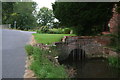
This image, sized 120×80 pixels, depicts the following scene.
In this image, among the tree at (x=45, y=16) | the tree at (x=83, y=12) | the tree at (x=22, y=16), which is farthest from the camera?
the tree at (x=45, y=16)

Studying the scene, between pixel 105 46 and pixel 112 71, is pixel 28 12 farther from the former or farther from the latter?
pixel 112 71

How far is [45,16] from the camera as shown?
3634cm

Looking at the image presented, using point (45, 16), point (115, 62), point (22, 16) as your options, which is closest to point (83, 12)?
point (115, 62)

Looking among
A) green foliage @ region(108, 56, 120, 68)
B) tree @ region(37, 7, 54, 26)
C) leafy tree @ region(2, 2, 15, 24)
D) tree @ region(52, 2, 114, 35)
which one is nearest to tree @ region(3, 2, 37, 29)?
leafy tree @ region(2, 2, 15, 24)

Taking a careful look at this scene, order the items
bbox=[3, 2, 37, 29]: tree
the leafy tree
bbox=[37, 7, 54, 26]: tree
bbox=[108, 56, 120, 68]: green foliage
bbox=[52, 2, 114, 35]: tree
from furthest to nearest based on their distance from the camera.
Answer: bbox=[37, 7, 54, 26]: tree < the leafy tree < bbox=[3, 2, 37, 29]: tree < bbox=[108, 56, 120, 68]: green foliage < bbox=[52, 2, 114, 35]: tree

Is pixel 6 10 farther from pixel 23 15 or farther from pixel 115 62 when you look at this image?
pixel 115 62

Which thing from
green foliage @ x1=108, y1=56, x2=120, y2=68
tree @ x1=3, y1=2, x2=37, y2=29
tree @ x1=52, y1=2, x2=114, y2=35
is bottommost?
green foliage @ x1=108, y1=56, x2=120, y2=68

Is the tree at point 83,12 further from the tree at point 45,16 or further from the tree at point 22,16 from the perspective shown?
the tree at point 45,16

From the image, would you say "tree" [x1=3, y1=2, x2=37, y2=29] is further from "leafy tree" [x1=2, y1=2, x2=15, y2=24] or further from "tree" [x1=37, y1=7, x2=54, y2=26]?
"tree" [x1=37, y1=7, x2=54, y2=26]

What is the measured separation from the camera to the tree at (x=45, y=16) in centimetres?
3579

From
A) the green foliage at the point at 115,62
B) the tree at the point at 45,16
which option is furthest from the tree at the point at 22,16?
the green foliage at the point at 115,62

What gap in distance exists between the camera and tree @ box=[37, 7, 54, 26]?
117 feet

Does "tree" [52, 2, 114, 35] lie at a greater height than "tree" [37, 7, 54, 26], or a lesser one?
lesser

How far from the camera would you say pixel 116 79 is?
27.3 ft
